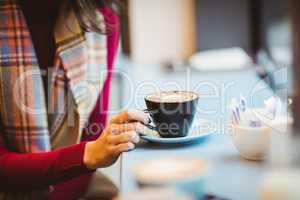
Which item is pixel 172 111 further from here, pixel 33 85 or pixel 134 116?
pixel 33 85

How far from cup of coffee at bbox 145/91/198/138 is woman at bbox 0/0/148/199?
9 cm

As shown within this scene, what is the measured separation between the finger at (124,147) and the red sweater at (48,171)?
3.1 inches

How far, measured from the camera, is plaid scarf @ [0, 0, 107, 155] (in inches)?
28.0

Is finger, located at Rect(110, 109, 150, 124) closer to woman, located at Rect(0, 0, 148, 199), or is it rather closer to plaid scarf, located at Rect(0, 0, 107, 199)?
woman, located at Rect(0, 0, 148, 199)

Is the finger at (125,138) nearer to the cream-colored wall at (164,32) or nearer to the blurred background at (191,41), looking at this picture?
the blurred background at (191,41)

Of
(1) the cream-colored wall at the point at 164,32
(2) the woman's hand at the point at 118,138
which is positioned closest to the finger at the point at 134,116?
(2) the woman's hand at the point at 118,138

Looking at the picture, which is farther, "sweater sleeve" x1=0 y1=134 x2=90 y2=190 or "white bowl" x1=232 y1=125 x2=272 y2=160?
"sweater sleeve" x1=0 y1=134 x2=90 y2=190

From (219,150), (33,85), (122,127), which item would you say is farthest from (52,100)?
(219,150)

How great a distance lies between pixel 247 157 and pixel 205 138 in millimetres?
66

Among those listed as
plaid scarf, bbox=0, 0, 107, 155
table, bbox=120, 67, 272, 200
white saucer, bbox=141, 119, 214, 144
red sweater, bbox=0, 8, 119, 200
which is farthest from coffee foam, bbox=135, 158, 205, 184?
plaid scarf, bbox=0, 0, 107, 155

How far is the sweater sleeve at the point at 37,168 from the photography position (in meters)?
0.65

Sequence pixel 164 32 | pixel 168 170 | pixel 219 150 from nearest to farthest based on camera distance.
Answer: pixel 168 170 → pixel 219 150 → pixel 164 32

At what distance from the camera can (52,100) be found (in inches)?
30.1

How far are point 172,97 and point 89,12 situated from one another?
277 mm
